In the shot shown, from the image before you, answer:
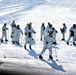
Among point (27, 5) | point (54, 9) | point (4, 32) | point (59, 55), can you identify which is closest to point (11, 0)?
point (27, 5)

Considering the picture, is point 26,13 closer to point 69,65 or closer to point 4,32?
point 4,32

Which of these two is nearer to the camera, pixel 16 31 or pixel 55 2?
pixel 16 31

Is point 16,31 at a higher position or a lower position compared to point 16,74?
lower

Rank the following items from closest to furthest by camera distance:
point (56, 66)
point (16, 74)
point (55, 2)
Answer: point (16, 74), point (56, 66), point (55, 2)

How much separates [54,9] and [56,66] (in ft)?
114

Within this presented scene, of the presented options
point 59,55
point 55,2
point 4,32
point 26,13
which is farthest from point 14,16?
point 59,55

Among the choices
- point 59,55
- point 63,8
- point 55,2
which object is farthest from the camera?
point 55,2

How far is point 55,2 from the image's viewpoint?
5431 cm

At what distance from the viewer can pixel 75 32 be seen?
1919 centimetres

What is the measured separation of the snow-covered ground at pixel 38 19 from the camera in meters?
14.3

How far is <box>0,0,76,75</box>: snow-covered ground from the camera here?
14.3 meters

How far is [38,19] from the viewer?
3962 centimetres

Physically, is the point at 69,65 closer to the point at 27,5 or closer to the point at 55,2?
the point at 27,5

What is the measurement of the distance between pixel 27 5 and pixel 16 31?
31978mm
